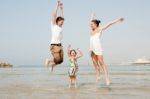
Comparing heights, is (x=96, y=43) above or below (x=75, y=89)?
above

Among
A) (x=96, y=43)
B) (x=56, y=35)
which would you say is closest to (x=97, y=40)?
(x=96, y=43)

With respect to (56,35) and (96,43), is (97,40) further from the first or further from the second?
(56,35)

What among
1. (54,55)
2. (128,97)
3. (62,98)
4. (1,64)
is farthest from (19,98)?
(1,64)

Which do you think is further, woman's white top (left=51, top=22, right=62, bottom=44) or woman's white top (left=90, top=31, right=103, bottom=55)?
woman's white top (left=90, top=31, right=103, bottom=55)

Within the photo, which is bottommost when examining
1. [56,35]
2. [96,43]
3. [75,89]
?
[75,89]

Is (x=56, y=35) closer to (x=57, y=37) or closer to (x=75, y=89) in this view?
(x=57, y=37)

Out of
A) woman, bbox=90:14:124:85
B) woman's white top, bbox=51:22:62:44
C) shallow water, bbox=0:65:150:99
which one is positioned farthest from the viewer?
woman, bbox=90:14:124:85

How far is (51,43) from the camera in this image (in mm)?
11297

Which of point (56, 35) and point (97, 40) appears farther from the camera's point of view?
point (97, 40)

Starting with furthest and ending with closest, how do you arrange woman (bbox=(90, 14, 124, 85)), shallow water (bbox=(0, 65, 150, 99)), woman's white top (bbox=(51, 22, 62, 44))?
woman (bbox=(90, 14, 124, 85)) < woman's white top (bbox=(51, 22, 62, 44)) < shallow water (bbox=(0, 65, 150, 99))

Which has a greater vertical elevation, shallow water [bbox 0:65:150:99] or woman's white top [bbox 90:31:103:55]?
woman's white top [bbox 90:31:103:55]

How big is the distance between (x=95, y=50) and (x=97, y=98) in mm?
3004

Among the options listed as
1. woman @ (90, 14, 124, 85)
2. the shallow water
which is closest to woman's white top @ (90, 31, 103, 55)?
woman @ (90, 14, 124, 85)

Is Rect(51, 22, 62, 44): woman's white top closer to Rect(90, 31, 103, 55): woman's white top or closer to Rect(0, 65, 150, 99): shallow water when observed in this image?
Rect(90, 31, 103, 55): woman's white top
